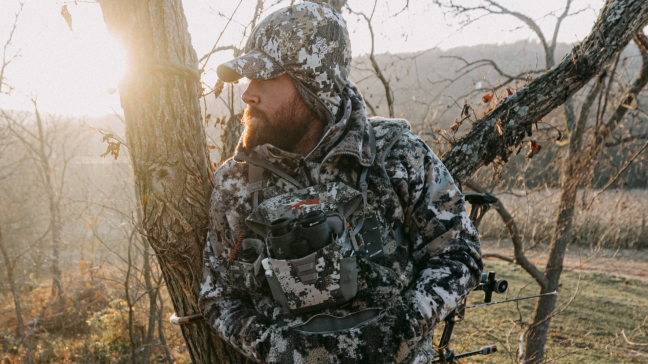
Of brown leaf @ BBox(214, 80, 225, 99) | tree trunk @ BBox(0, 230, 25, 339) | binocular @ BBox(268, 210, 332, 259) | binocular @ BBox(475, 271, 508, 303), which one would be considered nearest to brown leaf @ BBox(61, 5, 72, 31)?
brown leaf @ BBox(214, 80, 225, 99)

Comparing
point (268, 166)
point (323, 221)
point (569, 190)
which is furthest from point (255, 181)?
point (569, 190)

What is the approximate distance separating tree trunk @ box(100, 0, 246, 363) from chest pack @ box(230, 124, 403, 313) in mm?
363

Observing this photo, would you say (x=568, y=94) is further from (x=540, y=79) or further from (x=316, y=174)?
(x=316, y=174)

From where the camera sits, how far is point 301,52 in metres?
1.87

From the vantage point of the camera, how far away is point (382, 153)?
1.84 m

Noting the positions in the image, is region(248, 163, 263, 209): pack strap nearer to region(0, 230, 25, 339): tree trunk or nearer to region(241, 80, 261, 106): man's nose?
region(241, 80, 261, 106): man's nose

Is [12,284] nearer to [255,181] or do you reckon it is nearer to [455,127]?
[255,181]

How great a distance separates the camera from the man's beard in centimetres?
186

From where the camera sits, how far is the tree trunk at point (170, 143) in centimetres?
189

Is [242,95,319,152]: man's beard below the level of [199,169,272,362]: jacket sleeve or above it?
above

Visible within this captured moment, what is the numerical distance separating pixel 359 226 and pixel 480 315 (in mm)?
8660

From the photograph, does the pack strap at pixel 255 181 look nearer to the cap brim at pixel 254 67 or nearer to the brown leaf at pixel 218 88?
the cap brim at pixel 254 67

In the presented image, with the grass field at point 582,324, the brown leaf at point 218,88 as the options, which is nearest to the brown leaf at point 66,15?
the brown leaf at point 218,88

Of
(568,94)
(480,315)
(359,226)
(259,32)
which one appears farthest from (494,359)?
(259,32)
